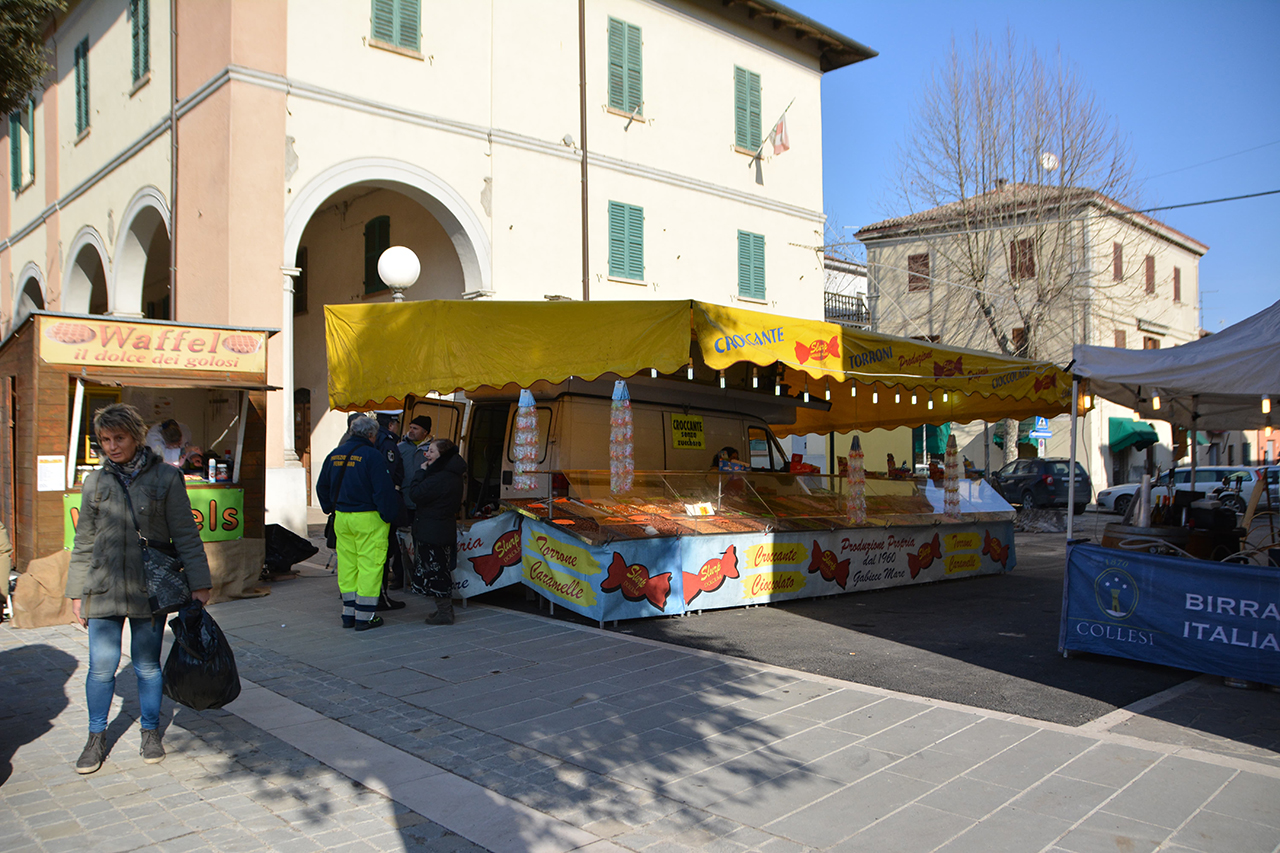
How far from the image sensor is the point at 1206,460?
35.9 metres

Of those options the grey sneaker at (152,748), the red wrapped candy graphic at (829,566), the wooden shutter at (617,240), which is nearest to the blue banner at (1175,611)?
the red wrapped candy graphic at (829,566)

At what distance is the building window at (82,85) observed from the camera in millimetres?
18188

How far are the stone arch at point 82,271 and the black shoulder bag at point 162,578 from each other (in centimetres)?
1572

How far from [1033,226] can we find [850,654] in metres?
21.5

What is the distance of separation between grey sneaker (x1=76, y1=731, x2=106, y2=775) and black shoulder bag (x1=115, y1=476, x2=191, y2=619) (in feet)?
2.07

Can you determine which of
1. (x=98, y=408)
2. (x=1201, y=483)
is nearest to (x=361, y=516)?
(x=98, y=408)

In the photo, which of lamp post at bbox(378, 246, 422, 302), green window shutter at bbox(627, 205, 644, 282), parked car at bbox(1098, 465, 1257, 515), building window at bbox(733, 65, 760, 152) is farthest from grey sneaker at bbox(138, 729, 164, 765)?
building window at bbox(733, 65, 760, 152)

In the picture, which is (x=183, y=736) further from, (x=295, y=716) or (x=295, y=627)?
(x=295, y=627)

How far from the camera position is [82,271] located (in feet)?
64.4

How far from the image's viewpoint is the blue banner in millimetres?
5684

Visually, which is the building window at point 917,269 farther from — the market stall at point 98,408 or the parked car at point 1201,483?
the market stall at point 98,408

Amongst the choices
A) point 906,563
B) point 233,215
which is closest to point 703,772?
point 906,563

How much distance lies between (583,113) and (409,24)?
339 centimetres

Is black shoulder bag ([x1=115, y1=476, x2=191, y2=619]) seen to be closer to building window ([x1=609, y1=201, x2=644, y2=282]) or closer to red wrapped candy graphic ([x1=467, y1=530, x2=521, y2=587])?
red wrapped candy graphic ([x1=467, y1=530, x2=521, y2=587])
